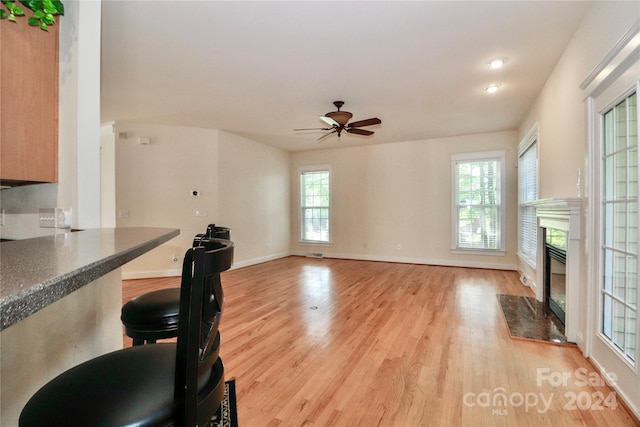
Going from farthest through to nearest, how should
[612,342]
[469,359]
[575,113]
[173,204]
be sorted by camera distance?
[173,204] → [575,113] → [469,359] → [612,342]

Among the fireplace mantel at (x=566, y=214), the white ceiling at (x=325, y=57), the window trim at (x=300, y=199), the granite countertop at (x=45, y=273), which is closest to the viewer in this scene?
the granite countertop at (x=45, y=273)

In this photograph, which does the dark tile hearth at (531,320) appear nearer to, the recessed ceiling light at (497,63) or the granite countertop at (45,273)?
the recessed ceiling light at (497,63)

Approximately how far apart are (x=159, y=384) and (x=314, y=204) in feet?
22.2

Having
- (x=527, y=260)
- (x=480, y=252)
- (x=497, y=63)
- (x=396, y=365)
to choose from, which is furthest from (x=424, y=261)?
(x=396, y=365)

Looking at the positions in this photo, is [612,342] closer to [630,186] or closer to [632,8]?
[630,186]

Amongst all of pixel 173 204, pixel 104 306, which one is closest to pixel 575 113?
pixel 104 306

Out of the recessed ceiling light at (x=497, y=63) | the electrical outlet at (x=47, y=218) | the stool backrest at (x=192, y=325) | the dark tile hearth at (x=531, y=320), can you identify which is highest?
the recessed ceiling light at (x=497, y=63)

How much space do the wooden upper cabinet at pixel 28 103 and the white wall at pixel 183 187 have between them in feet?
12.3

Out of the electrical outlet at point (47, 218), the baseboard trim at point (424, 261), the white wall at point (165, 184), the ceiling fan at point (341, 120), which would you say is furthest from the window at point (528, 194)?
the white wall at point (165, 184)

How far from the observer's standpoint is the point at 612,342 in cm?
194

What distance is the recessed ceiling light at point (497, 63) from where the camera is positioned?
2947 mm

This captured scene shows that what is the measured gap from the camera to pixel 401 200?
21.3 ft

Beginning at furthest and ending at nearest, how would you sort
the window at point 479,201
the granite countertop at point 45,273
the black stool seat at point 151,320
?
the window at point 479,201
the black stool seat at point 151,320
the granite countertop at point 45,273

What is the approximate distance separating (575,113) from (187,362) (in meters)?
3.30
